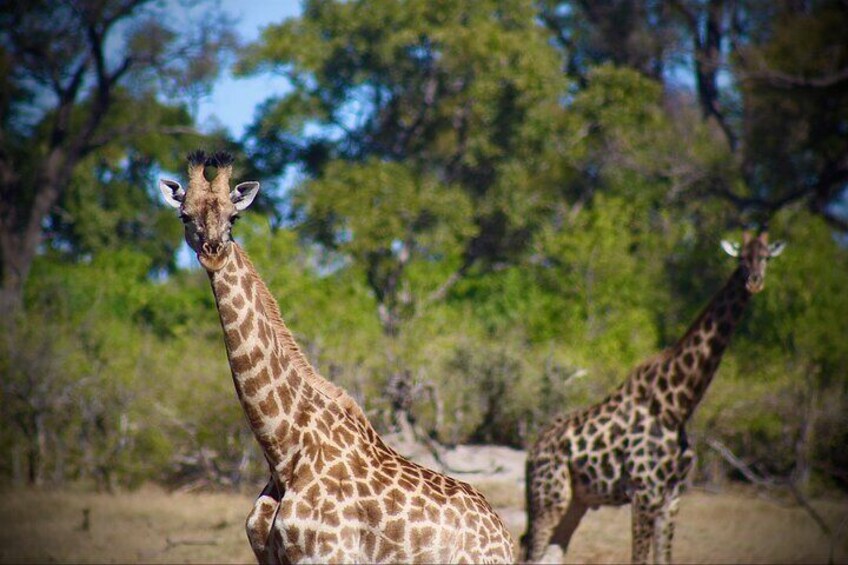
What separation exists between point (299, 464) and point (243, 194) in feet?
5.25

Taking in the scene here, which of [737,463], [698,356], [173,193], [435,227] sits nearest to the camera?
[173,193]

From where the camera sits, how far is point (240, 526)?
1445 cm

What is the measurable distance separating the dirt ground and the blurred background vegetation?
1.36 metres

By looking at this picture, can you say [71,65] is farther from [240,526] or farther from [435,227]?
[240,526]

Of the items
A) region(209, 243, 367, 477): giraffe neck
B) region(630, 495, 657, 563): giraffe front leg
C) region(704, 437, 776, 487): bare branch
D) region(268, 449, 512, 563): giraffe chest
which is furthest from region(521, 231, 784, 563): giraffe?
region(209, 243, 367, 477): giraffe neck

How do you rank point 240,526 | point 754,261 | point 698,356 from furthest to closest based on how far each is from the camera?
point 240,526 < point 754,261 < point 698,356

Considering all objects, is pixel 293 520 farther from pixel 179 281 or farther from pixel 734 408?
pixel 179 281

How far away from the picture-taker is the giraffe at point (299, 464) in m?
6.00

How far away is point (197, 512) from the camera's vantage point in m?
15.6

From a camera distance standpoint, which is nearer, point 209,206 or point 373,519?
point 209,206

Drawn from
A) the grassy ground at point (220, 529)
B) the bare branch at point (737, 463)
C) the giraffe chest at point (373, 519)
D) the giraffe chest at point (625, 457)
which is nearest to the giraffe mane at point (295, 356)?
the giraffe chest at point (373, 519)

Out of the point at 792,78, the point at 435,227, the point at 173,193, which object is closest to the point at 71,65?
the point at 435,227

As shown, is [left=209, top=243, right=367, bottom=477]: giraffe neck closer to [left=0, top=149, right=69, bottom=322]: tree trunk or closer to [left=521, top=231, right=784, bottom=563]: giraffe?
[left=521, top=231, right=784, bottom=563]: giraffe

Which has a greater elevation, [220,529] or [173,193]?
[173,193]
